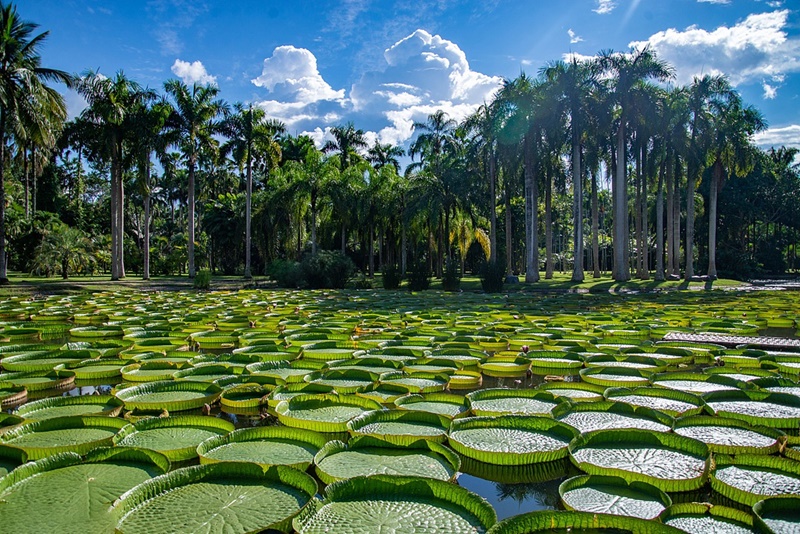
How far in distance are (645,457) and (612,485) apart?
2.05ft

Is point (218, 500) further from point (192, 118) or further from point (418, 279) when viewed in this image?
point (192, 118)

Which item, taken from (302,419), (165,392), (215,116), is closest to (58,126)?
(215,116)

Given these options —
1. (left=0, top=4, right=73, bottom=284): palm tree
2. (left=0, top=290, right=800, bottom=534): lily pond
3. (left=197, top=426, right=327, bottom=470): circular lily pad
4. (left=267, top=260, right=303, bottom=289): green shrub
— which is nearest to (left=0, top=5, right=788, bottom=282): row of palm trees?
(left=0, top=4, right=73, bottom=284): palm tree

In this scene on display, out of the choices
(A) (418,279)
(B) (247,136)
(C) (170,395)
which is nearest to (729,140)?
(A) (418,279)

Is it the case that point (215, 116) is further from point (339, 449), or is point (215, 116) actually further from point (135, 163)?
point (339, 449)

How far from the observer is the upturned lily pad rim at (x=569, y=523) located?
243 cm

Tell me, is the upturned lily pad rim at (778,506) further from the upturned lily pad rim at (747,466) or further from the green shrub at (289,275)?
the green shrub at (289,275)

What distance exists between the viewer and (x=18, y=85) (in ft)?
72.0

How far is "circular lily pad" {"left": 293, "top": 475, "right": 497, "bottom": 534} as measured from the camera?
2.60 m

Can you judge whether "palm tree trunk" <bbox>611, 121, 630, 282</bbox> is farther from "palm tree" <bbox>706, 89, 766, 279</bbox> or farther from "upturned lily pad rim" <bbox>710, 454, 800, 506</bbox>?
"upturned lily pad rim" <bbox>710, 454, 800, 506</bbox>

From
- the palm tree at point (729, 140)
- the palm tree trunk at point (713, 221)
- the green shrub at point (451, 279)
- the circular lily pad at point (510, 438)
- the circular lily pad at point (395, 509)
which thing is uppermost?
the palm tree at point (729, 140)

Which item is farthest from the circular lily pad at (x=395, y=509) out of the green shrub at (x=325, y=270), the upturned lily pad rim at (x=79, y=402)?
the green shrub at (x=325, y=270)

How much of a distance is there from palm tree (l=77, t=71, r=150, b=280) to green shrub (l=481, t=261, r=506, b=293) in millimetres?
20874

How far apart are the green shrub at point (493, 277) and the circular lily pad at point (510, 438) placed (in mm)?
19796
